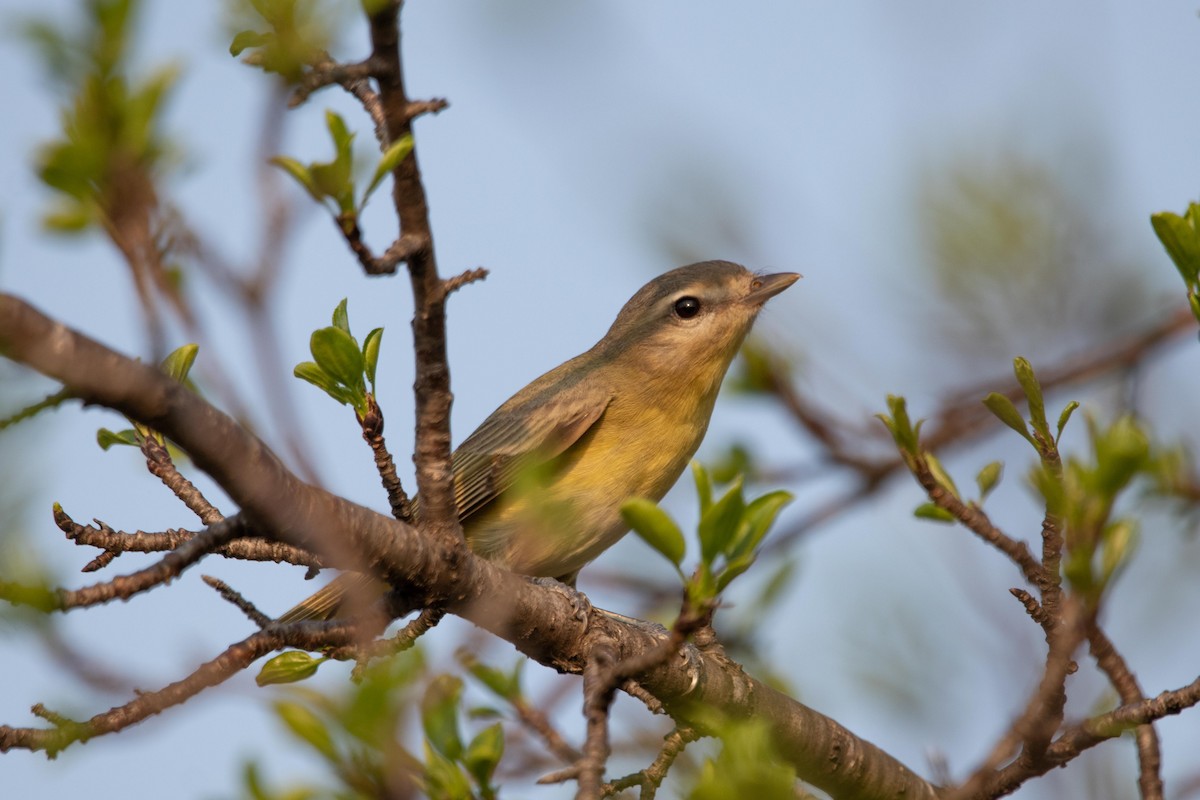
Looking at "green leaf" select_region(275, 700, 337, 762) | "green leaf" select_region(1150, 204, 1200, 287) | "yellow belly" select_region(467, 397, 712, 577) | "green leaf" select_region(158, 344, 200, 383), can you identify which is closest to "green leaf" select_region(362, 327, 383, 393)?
"green leaf" select_region(158, 344, 200, 383)

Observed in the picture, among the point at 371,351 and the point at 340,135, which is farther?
the point at 371,351

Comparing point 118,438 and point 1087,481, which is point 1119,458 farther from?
point 118,438

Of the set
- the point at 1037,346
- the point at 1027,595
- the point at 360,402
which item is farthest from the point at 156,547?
the point at 1037,346

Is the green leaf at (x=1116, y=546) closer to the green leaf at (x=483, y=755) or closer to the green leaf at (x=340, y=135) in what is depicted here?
the green leaf at (x=483, y=755)

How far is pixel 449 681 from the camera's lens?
320cm

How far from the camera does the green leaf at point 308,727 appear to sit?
2.30 metres

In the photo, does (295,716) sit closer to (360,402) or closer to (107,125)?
(107,125)

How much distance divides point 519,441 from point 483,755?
412 centimetres

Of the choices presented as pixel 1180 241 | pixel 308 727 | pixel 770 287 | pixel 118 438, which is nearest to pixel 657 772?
pixel 308 727

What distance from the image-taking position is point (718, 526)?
2.64 m

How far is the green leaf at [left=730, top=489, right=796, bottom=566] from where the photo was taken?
2699mm

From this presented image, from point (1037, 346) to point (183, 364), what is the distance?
14.4 ft

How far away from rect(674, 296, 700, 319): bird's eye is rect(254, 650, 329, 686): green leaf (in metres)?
4.62

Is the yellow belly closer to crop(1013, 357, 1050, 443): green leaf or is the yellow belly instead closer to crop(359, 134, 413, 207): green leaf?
crop(1013, 357, 1050, 443): green leaf
